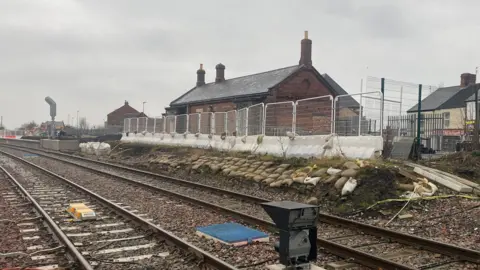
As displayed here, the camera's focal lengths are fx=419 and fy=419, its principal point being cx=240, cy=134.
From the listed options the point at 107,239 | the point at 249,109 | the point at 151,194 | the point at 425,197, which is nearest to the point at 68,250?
the point at 107,239

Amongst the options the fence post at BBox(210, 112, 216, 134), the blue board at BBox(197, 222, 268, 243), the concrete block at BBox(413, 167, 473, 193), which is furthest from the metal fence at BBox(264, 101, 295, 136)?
the blue board at BBox(197, 222, 268, 243)

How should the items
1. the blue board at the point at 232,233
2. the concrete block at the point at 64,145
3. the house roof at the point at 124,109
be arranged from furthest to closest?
the house roof at the point at 124,109
the concrete block at the point at 64,145
the blue board at the point at 232,233

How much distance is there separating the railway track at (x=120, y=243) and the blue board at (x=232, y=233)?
0.73 m

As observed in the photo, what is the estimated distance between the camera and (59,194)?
41.0ft

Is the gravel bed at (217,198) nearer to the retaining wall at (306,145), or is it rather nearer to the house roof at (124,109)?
the retaining wall at (306,145)

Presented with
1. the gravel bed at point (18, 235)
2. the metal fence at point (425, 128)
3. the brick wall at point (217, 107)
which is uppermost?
the brick wall at point (217, 107)

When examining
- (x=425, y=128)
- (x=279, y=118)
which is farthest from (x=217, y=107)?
(x=425, y=128)

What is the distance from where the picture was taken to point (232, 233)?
7.25 m

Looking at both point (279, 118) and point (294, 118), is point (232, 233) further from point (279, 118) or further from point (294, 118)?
point (279, 118)

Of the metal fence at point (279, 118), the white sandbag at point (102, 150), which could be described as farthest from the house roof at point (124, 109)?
the metal fence at point (279, 118)

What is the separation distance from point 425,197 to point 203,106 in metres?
29.3

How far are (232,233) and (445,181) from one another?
6148mm

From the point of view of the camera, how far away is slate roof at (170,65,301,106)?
32.5 m

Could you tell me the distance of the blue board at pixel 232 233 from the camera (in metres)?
6.88
